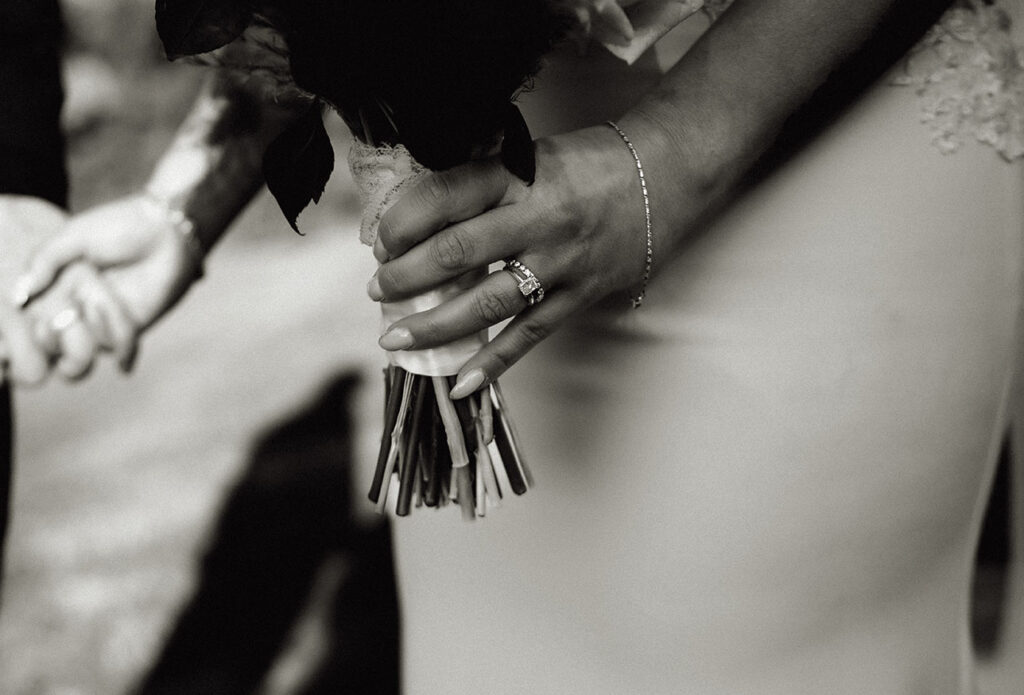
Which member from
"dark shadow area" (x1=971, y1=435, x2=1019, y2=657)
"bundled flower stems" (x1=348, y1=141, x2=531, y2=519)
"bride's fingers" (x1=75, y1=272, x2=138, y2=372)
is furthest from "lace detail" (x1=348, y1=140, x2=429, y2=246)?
"dark shadow area" (x1=971, y1=435, x2=1019, y2=657)

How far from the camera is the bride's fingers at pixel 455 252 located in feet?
2.13

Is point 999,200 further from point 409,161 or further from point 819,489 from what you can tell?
point 409,161

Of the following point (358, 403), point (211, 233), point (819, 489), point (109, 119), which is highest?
point (109, 119)

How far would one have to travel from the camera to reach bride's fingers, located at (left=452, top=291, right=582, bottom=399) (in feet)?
2.29

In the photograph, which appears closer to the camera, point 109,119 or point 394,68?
point 394,68

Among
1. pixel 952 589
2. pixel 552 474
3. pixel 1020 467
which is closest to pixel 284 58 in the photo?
pixel 552 474

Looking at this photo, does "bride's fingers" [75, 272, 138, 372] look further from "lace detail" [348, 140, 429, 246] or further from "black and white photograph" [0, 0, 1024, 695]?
"lace detail" [348, 140, 429, 246]

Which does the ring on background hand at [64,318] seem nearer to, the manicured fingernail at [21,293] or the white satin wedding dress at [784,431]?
the manicured fingernail at [21,293]

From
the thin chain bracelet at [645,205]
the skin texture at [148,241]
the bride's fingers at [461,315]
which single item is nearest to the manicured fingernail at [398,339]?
the bride's fingers at [461,315]

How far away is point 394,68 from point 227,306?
65 centimetres

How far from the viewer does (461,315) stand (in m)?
0.67

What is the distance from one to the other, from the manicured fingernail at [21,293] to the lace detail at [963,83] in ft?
3.30

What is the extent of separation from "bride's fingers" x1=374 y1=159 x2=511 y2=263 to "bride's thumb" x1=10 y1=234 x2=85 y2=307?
1.94 ft

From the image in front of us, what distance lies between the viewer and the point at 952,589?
96 centimetres
